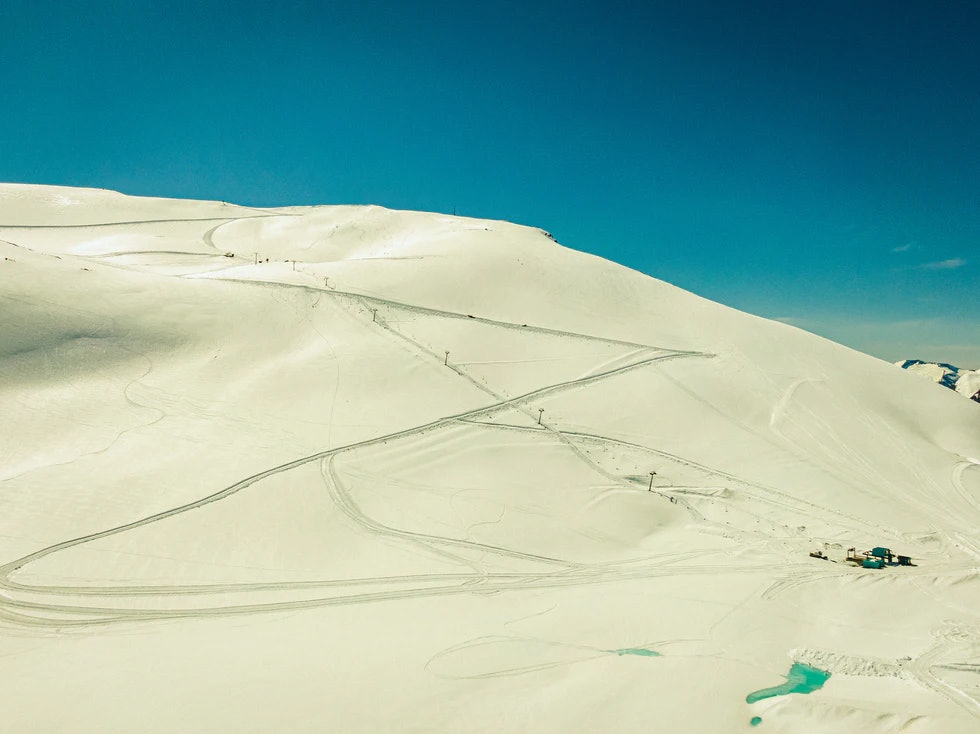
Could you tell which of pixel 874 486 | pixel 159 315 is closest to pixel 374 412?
pixel 159 315

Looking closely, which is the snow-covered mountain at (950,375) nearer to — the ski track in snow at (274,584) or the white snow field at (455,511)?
the white snow field at (455,511)

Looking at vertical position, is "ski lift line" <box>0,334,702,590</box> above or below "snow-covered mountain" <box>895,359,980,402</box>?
below

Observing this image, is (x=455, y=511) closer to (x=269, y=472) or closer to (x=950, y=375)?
(x=269, y=472)

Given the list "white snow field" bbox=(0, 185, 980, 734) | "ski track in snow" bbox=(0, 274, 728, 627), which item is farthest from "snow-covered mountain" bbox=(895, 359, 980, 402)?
"ski track in snow" bbox=(0, 274, 728, 627)

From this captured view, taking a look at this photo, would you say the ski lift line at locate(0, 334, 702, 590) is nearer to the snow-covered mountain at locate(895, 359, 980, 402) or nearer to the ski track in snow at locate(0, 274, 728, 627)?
the ski track in snow at locate(0, 274, 728, 627)

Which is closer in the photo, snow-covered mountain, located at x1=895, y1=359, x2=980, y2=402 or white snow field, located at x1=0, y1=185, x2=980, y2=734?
white snow field, located at x1=0, y1=185, x2=980, y2=734

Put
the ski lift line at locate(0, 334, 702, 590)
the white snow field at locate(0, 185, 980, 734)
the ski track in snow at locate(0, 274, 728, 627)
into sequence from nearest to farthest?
the white snow field at locate(0, 185, 980, 734)
the ski track in snow at locate(0, 274, 728, 627)
the ski lift line at locate(0, 334, 702, 590)
